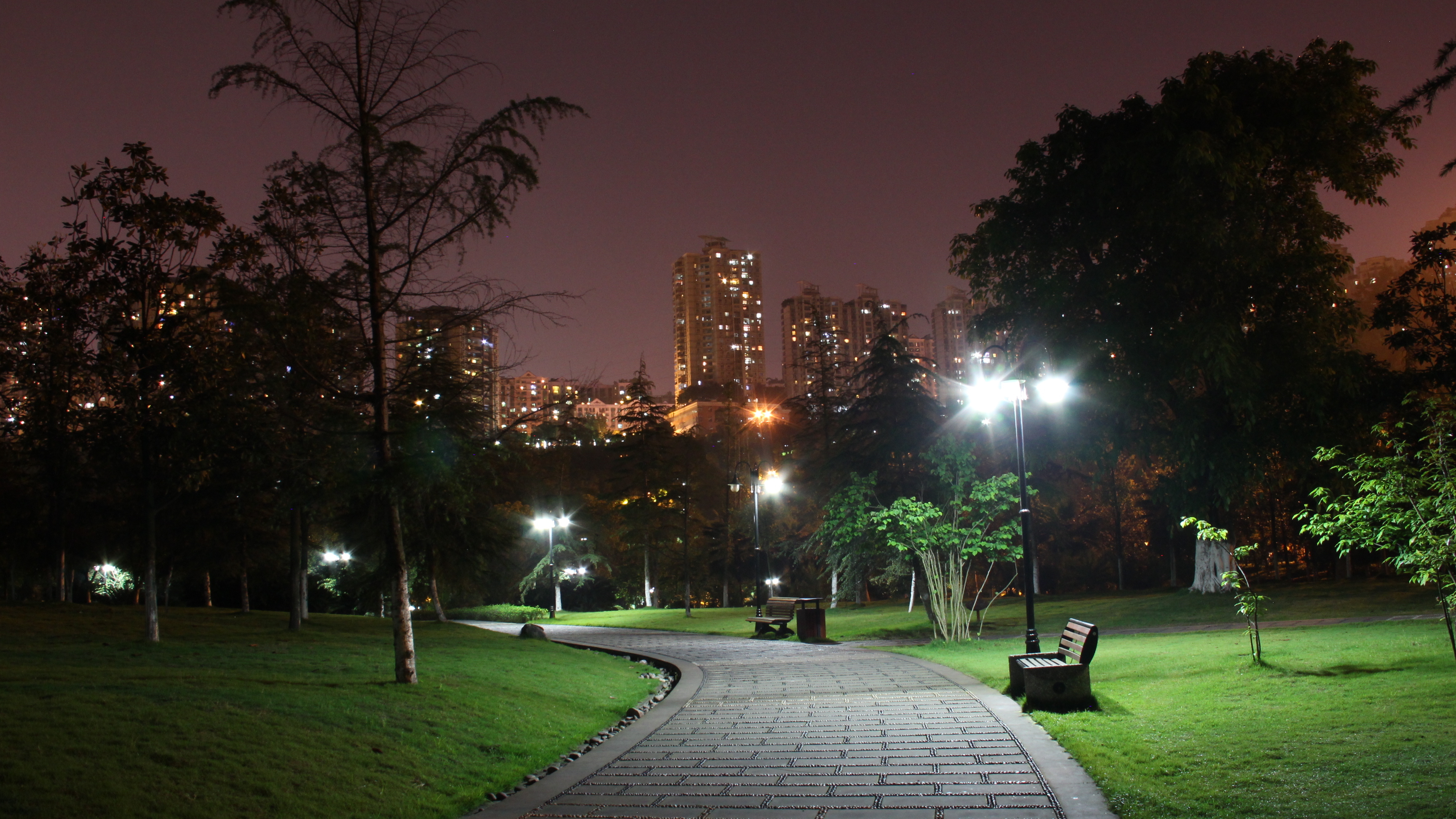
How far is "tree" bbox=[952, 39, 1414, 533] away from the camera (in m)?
20.8

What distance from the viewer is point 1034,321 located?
2500 centimetres

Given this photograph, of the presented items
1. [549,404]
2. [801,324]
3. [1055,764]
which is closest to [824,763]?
[1055,764]

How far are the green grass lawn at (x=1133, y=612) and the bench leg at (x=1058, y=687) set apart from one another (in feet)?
39.5

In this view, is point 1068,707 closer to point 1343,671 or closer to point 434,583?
point 1343,671

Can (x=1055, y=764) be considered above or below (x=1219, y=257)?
below

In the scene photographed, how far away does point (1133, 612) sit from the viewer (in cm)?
2342

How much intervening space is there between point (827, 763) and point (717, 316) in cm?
17299

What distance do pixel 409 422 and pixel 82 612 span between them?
1752 centimetres

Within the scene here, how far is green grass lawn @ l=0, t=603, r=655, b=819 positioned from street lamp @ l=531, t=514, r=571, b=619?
806 inches

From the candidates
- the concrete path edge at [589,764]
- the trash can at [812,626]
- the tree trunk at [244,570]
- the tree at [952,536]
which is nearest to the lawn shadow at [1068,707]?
the concrete path edge at [589,764]

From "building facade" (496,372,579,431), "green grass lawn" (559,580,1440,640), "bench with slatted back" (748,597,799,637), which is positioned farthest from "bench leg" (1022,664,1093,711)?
"bench with slatted back" (748,597,799,637)

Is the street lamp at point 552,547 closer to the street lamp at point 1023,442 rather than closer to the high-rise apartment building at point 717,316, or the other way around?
the street lamp at point 1023,442

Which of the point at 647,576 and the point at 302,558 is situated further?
the point at 647,576

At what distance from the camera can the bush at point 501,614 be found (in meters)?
33.2
